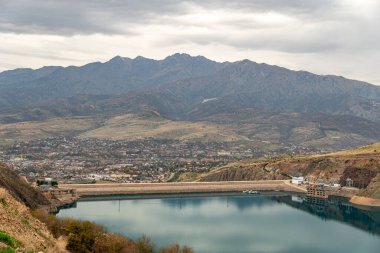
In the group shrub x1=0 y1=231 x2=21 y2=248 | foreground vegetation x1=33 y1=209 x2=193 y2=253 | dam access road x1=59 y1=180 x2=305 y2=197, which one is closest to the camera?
shrub x1=0 y1=231 x2=21 y2=248

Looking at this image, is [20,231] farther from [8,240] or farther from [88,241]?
[88,241]

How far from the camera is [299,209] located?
159 meters

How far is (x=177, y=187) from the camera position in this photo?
187m

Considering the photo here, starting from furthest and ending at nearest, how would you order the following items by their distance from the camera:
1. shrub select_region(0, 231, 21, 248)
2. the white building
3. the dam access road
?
the white building, the dam access road, shrub select_region(0, 231, 21, 248)

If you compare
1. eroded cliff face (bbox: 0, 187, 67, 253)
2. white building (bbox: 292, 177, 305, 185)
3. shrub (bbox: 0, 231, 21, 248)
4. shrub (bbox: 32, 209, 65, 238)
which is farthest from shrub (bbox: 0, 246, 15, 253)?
white building (bbox: 292, 177, 305, 185)

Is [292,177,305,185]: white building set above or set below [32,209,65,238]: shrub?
below


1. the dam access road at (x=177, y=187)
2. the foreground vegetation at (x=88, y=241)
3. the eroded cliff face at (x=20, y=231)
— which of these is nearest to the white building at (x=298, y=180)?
the dam access road at (x=177, y=187)

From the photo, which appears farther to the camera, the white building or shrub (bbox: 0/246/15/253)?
the white building

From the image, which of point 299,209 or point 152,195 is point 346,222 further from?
point 152,195

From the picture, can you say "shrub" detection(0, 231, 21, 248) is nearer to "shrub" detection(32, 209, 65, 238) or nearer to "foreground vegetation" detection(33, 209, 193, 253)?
"foreground vegetation" detection(33, 209, 193, 253)

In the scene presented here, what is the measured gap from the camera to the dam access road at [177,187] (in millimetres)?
174375

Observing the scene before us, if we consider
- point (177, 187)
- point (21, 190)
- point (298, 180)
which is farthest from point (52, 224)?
point (298, 180)

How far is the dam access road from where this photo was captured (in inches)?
6865

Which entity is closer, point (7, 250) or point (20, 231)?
point (7, 250)
